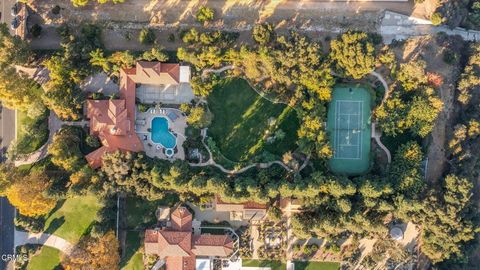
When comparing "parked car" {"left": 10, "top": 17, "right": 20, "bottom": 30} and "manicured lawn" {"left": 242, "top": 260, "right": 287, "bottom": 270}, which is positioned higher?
"parked car" {"left": 10, "top": 17, "right": 20, "bottom": 30}

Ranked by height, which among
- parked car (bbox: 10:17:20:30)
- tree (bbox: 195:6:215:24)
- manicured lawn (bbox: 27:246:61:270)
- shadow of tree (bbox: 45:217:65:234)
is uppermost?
tree (bbox: 195:6:215:24)

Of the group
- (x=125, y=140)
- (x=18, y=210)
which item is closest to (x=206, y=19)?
(x=125, y=140)

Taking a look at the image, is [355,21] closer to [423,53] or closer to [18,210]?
[423,53]

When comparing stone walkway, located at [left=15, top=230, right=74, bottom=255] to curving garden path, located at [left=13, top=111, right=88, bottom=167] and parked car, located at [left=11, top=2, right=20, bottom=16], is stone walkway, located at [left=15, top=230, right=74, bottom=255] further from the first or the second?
parked car, located at [left=11, top=2, right=20, bottom=16]

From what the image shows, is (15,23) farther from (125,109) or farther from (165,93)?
(165,93)

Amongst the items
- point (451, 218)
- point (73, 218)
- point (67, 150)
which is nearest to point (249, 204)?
point (73, 218)

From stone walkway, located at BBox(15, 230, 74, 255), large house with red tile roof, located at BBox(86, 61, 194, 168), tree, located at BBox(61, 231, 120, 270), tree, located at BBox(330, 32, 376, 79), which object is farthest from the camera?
stone walkway, located at BBox(15, 230, 74, 255)

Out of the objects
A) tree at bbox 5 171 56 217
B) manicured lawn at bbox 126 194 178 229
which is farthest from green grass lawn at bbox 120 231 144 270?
tree at bbox 5 171 56 217
